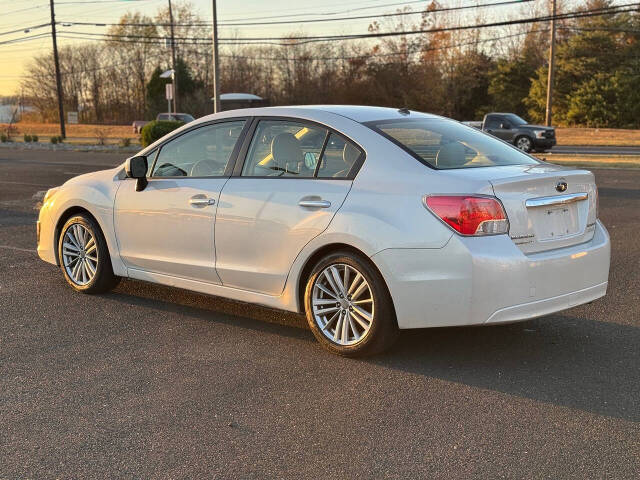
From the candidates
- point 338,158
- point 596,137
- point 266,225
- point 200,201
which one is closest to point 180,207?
point 200,201

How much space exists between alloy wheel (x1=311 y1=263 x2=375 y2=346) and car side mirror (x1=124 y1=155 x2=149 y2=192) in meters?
1.94

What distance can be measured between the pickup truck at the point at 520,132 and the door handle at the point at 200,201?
2375 centimetres

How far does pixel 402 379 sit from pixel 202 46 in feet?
248

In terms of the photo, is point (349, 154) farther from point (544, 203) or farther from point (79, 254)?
point (79, 254)

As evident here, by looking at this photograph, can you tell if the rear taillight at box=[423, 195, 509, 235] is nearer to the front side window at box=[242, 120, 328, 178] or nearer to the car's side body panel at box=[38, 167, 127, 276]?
the front side window at box=[242, 120, 328, 178]

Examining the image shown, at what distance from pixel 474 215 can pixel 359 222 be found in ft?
2.43

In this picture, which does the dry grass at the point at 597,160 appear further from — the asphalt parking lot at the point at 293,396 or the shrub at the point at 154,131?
the asphalt parking lot at the point at 293,396

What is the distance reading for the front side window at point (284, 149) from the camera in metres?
5.29

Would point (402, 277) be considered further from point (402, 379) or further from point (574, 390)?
point (574, 390)

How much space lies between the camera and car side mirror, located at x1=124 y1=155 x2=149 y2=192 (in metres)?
6.07

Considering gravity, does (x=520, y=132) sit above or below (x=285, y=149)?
below

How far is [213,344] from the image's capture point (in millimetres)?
5301

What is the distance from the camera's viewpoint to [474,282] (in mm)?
4445

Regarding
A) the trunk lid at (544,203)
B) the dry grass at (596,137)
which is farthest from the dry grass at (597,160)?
the trunk lid at (544,203)
